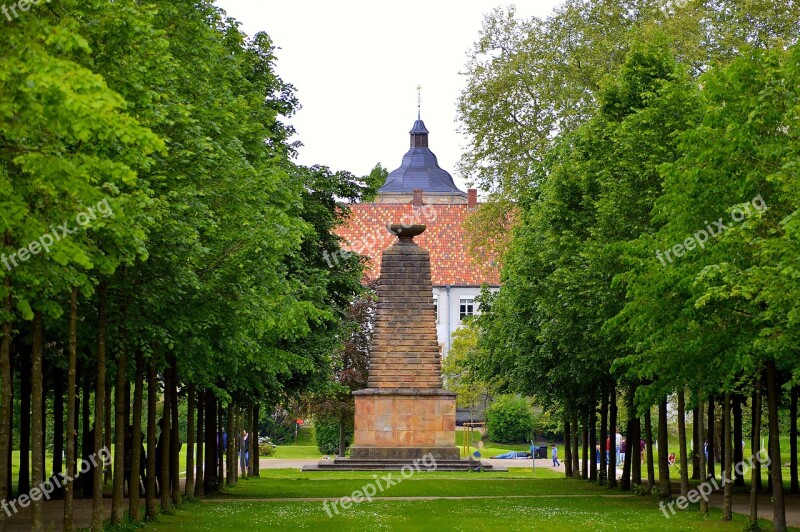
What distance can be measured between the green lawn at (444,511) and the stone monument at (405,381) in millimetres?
8169

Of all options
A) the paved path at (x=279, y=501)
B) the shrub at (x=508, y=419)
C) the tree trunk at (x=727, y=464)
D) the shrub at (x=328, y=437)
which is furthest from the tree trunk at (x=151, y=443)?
the shrub at (x=508, y=419)

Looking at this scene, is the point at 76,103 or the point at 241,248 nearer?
the point at 76,103

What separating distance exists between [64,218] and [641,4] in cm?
3592

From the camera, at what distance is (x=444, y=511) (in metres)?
29.8

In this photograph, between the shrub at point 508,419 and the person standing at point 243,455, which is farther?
the shrub at point 508,419

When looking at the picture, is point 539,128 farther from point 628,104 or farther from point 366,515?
point 366,515

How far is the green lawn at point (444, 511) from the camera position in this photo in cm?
2553

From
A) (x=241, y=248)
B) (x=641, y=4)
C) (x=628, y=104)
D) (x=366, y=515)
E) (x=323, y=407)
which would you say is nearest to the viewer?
(x=241, y=248)

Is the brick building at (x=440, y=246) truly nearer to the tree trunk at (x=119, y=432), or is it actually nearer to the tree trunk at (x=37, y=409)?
the tree trunk at (x=119, y=432)

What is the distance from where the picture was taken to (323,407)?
6894 cm

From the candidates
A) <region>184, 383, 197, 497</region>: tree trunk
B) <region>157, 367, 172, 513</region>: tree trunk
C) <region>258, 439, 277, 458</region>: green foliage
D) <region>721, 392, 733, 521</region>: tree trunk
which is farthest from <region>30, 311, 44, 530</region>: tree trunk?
<region>258, 439, 277, 458</region>: green foliage

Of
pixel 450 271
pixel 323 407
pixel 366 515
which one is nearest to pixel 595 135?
pixel 366 515

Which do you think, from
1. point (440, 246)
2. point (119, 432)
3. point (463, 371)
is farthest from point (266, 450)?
point (119, 432)

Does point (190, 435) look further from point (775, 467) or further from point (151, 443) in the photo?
point (775, 467)
